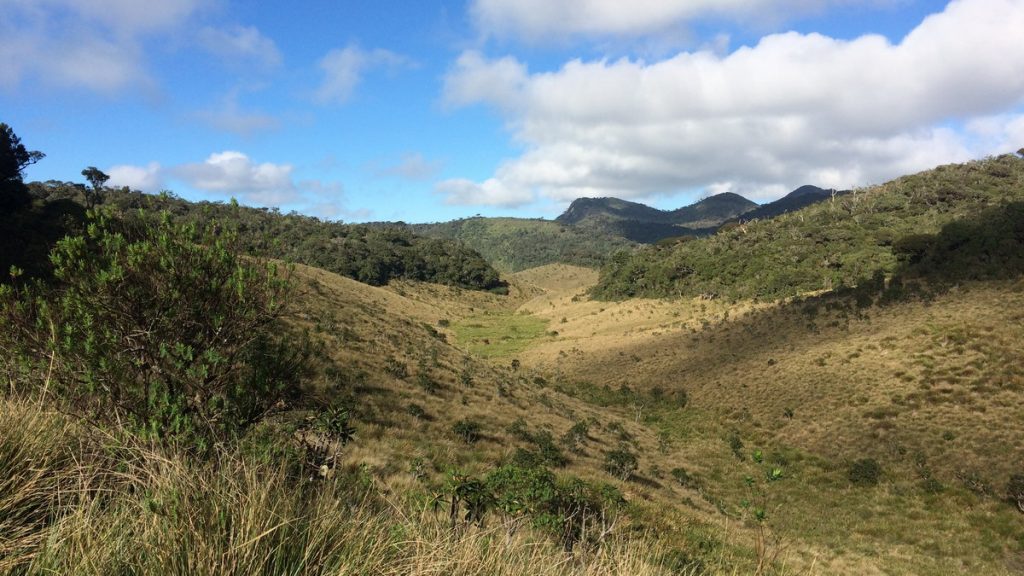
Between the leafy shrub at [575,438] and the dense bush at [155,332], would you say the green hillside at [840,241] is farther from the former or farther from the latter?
the dense bush at [155,332]

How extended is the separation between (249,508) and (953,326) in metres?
37.3

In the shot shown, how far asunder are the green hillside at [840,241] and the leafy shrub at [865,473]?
26.9 meters

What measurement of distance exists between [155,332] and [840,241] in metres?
71.9

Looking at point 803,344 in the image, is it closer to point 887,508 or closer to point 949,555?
point 887,508

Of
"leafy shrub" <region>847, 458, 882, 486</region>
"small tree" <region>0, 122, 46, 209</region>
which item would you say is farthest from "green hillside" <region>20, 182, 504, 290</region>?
"leafy shrub" <region>847, 458, 882, 486</region>

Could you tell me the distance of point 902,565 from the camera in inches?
529

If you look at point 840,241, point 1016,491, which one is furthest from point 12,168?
point 840,241

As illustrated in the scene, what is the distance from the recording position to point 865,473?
775 inches

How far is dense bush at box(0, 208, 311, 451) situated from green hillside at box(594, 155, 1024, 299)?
4839cm

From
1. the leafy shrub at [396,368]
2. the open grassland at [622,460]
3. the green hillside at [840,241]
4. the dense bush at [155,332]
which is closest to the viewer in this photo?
the open grassland at [622,460]

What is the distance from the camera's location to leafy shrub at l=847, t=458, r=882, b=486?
63.6ft

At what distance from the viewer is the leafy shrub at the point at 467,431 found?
1681 centimetres

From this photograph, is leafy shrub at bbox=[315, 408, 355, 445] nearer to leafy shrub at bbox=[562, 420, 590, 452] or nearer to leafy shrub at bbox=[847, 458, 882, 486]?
leafy shrub at bbox=[562, 420, 590, 452]

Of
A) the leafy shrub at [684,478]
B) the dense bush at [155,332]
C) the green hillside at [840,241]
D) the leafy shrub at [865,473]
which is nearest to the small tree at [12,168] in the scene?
the dense bush at [155,332]
